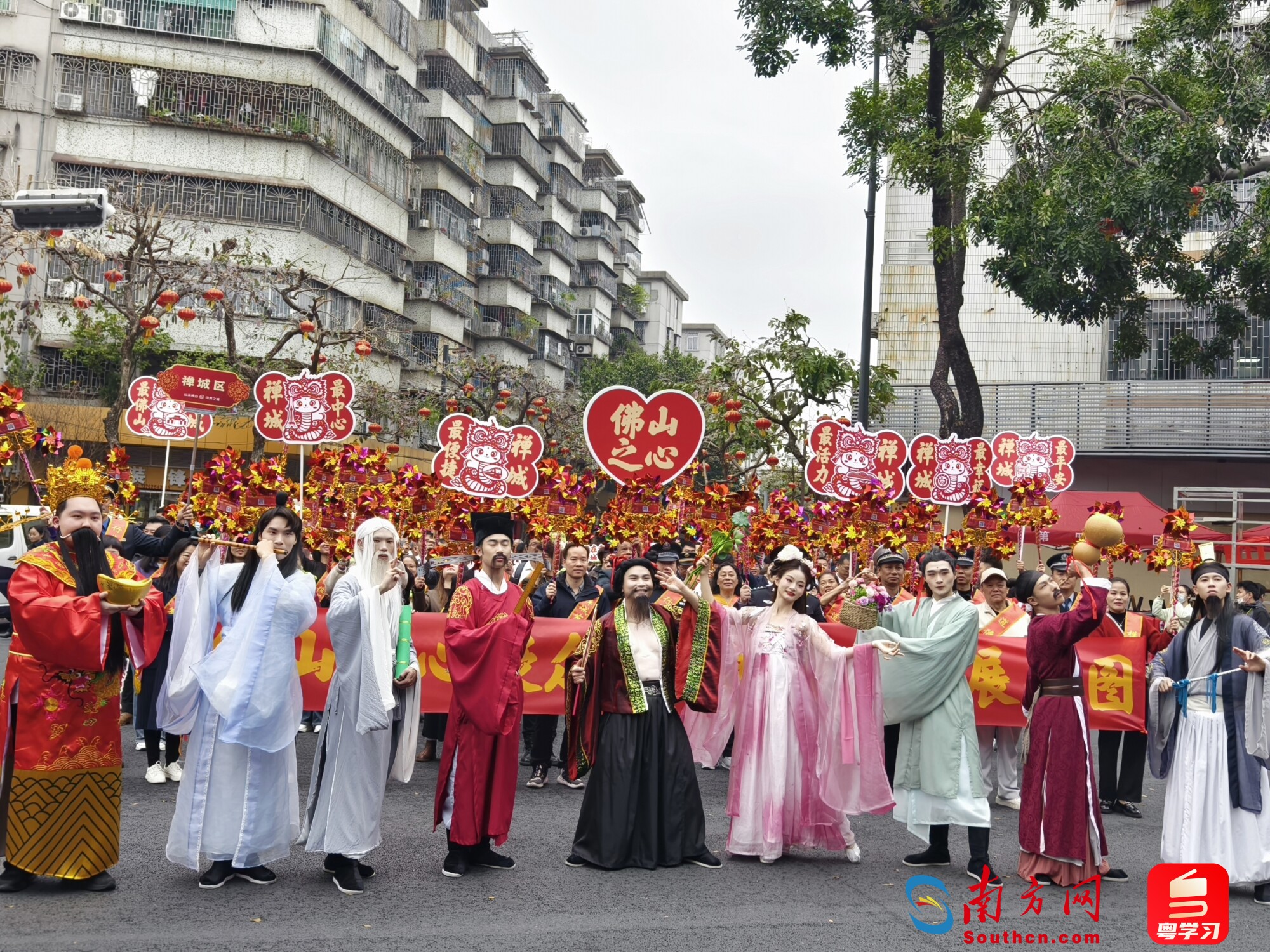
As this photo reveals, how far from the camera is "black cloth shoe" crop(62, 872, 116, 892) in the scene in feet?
17.8

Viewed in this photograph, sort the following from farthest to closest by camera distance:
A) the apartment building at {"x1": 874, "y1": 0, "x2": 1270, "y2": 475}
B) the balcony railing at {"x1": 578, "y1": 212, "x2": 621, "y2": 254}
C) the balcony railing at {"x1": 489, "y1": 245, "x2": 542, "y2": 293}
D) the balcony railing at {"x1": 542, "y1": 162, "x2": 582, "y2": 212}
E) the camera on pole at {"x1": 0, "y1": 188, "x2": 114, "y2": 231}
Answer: the balcony railing at {"x1": 578, "y1": 212, "x2": 621, "y2": 254}
the balcony railing at {"x1": 542, "y1": 162, "x2": 582, "y2": 212}
the balcony railing at {"x1": 489, "y1": 245, "x2": 542, "y2": 293}
the apartment building at {"x1": 874, "y1": 0, "x2": 1270, "y2": 475}
the camera on pole at {"x1": 0, "y1": 188, "x2": 114, "y2": 231}

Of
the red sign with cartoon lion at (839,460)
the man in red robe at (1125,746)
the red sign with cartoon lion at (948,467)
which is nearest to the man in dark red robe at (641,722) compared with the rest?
the man in red robe at (1125,746)

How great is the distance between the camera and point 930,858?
655cm

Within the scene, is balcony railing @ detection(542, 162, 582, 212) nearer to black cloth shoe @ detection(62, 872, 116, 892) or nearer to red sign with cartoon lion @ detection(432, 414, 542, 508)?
red sign with cartoon lion @ detection(432, 414, 542, 508)

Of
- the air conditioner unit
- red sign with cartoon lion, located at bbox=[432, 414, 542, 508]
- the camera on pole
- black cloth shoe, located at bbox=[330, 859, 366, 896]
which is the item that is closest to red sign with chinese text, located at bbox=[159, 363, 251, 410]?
red sign with cartoon lion, located at bbox=[432, 414, 542, 508]

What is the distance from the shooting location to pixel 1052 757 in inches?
242

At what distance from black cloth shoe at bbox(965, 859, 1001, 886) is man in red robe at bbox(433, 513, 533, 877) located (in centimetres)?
235

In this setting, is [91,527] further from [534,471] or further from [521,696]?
[534,471]

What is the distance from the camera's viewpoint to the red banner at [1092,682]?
8.62 metres

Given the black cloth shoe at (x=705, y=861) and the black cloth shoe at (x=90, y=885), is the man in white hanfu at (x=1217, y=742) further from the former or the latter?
the black cloth shoe at (x=90, y=885)

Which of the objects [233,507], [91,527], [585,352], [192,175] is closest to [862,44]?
[233,507]

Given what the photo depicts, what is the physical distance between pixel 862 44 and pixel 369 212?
66.0 feet

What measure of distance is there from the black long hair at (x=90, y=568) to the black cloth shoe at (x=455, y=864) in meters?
1.80

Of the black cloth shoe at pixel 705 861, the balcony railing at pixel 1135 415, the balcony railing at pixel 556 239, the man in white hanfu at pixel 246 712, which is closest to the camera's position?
the man in white hanfu at pixel 246 712
